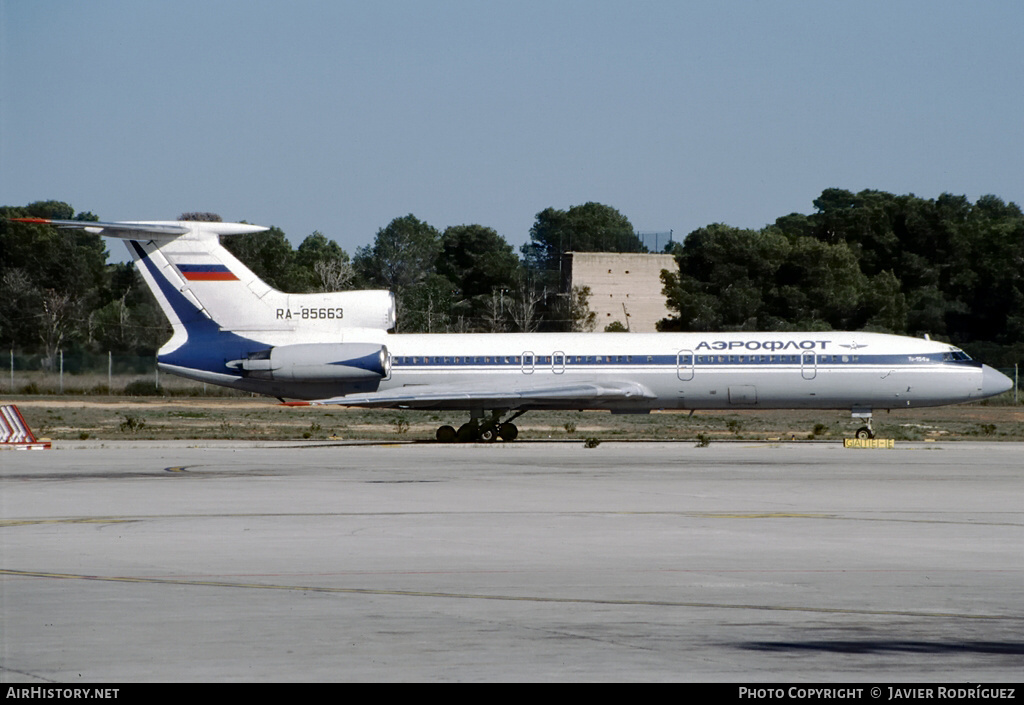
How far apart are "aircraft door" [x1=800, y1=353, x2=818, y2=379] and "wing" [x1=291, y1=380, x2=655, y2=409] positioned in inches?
173

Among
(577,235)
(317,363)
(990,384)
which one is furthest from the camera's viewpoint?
(577,235)

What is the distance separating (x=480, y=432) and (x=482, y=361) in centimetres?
217

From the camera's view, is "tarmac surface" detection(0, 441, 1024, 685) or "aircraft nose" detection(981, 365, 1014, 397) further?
"aircraft nose" detection(981, 365, 1014, 397)

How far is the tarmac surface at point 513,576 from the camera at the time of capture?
28.6 feet

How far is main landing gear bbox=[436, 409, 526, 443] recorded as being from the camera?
3772 cm

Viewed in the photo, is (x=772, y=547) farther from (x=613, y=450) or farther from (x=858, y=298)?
(x=858, y=298)

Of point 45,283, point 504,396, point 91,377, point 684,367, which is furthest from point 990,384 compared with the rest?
point 45,283

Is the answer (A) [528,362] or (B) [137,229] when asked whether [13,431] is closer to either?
(B) [137,229]

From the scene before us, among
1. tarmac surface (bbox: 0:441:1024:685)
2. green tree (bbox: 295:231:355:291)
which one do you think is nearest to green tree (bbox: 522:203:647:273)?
green tree (bbox: 295:231:355:291)

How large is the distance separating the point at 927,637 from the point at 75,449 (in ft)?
91.3

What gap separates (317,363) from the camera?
→ 3669cm

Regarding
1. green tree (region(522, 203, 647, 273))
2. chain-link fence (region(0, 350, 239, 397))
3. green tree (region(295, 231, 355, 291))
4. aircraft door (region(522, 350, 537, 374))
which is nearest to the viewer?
aircraft door (region(522, 350, 537, 374))

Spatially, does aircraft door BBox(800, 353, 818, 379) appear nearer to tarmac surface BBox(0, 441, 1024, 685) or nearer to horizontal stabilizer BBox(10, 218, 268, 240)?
tarmac surface BBox(0, 441, 1024, 685)

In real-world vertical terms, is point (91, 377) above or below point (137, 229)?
below
